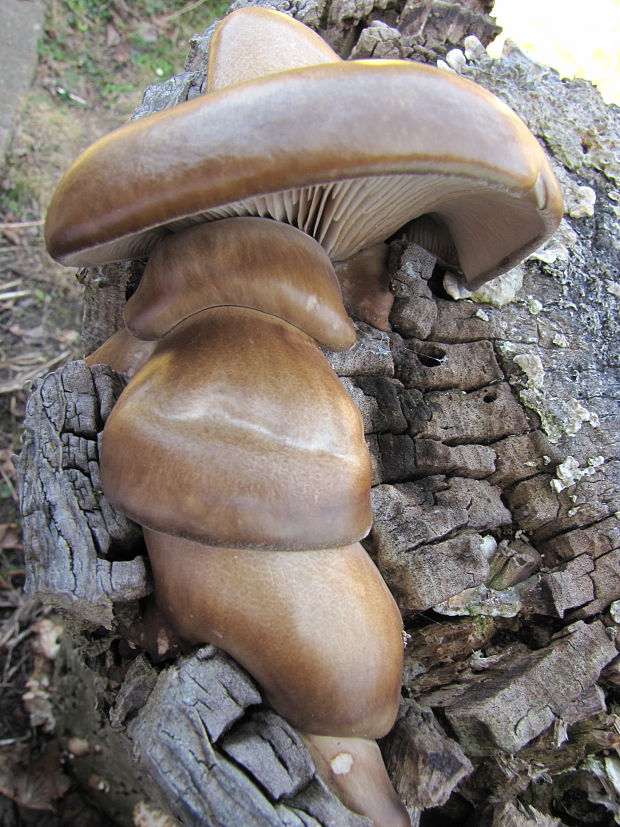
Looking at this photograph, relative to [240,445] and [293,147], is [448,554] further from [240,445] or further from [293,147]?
[293,147]

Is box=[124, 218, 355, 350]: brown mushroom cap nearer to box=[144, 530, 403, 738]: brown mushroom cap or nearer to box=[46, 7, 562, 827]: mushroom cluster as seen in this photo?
box=[46, 7, 562, 827]: mushroom cluster

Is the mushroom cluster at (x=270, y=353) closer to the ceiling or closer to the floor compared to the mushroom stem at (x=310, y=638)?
closer to the ceiling

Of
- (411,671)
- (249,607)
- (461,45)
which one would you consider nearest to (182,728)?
(249,607)

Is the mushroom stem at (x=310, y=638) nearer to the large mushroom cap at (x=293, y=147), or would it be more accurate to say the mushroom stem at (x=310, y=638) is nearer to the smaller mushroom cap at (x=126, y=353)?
the smaller mushroom cap at (x=126, y=353)

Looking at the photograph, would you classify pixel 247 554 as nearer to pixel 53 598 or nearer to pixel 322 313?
pixel 53 598

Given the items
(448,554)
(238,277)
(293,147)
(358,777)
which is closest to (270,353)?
(238,277)

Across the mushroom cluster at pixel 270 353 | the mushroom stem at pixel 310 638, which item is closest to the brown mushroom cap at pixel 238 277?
the mushroom cluster at pixel 270 353
